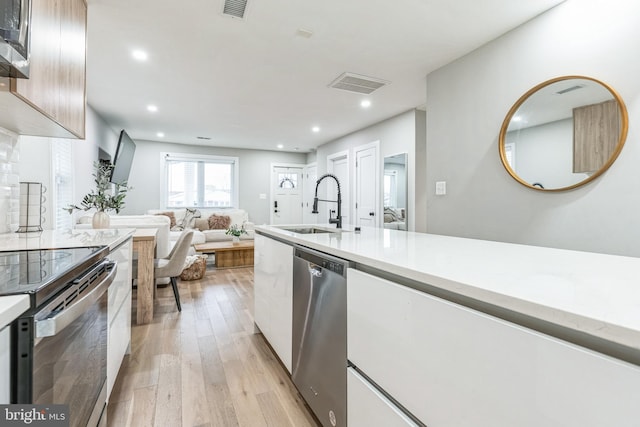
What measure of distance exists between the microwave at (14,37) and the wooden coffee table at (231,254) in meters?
4.18

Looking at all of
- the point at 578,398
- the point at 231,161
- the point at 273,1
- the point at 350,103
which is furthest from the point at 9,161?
the point at 231,161

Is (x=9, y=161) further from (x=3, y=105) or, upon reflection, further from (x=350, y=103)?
(x=350, y=103)

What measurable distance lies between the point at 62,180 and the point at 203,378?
2.86m

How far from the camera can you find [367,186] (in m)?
5.47

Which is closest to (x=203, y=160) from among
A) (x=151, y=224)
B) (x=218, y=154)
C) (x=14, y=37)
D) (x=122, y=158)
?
(x=218, y=154)

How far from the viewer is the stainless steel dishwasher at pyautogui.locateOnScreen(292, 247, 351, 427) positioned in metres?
1.28

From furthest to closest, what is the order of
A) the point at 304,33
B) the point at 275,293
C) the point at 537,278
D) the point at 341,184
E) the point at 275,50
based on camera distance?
the point at 341,184
the point at 275,50
the point at 304,33
the point at 275,293
the point at 537,278

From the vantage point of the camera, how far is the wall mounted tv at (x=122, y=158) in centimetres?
476

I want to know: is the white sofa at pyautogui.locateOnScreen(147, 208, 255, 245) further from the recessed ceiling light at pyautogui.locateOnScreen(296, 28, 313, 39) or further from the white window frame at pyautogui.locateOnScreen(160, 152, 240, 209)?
the recessed ceiling light at pyautogui.locateOnScreen(296, 28, 313, 39)

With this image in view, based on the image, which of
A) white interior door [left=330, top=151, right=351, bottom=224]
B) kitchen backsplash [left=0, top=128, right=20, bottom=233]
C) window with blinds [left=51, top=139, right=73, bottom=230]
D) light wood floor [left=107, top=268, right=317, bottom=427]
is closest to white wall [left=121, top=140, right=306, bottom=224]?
white interior door [left=330, top=151, right=351, bottom=224]

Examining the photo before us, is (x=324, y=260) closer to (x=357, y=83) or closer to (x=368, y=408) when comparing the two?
(x=368, y=408)

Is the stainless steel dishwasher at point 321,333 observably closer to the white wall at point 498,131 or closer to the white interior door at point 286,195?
the white wall at point 498,131

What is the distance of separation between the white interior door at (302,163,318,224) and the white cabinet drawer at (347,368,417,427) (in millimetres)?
7014

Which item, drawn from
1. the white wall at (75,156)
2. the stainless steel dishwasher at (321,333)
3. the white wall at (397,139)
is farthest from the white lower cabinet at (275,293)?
the white wall at (397,139)
